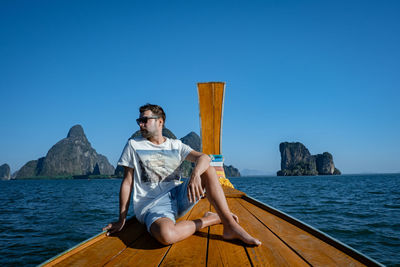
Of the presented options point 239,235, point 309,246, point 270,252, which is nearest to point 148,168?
point 239,235

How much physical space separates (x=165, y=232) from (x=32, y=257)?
3.12 m

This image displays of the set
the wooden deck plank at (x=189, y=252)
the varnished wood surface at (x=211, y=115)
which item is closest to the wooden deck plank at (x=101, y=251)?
the wooden deck plank at (x=189, y=252)

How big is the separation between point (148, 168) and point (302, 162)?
117m

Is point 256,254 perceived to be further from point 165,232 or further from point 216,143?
point 216,143

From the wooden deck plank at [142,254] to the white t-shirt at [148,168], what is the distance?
0.35 m

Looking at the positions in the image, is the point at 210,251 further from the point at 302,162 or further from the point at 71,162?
the point at 71,162

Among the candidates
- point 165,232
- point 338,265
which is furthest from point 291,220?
point 165,232

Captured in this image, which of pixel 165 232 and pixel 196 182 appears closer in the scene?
pixel 165 232

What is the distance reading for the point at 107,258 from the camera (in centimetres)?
160

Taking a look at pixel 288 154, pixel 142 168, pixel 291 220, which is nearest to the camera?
pixel 142 168

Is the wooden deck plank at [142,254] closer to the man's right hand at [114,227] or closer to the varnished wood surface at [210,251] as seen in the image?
the varnished wood surface at [210,251]

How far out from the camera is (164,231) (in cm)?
179

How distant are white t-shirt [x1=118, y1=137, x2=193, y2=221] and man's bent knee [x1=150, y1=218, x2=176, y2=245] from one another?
351 mm

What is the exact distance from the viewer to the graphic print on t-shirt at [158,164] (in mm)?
2244
